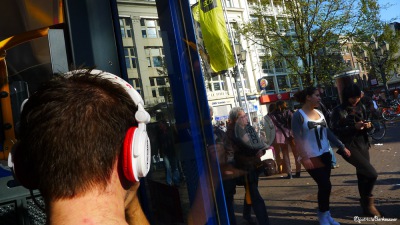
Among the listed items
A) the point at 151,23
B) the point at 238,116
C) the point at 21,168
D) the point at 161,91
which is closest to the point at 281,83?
the point at 238,116

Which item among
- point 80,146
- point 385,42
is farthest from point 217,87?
point 385,42

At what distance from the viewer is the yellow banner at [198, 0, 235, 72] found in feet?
4.57

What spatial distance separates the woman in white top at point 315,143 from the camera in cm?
141

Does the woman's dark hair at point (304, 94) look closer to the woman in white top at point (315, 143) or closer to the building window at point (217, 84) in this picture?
the woman in white top at point (315, 143)

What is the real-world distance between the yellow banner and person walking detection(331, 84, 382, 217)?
0.50m

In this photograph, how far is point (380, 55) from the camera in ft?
5.04

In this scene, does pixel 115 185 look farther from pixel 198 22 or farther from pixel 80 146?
pixel 198 22

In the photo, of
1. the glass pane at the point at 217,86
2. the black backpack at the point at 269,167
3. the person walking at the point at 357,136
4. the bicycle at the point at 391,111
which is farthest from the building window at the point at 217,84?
the bicycle at the point at 391,111

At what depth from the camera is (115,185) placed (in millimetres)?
845

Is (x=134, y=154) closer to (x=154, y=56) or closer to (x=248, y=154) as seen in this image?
(x=248, y=154)

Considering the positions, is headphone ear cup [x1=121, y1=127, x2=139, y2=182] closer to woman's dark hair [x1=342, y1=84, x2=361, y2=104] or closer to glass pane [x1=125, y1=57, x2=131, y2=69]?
glass pane [x1=125, y1=57, x2=131, y2=69]

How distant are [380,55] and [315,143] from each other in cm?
51

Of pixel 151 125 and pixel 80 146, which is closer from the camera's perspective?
pixel 80 146

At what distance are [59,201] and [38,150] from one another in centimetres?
14
